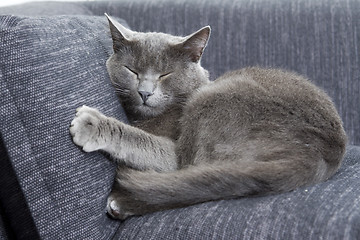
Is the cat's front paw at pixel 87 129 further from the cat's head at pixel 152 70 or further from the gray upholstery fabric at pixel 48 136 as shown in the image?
the cat's head at pixel 152 70

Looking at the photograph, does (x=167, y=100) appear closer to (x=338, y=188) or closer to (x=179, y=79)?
(x=179, y=79)

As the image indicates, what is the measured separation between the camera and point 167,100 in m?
1.57

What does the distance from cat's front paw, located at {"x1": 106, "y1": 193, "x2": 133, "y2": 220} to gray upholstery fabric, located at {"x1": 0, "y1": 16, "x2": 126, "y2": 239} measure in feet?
0.06

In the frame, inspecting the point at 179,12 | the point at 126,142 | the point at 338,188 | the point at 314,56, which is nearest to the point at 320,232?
the point at 338,188

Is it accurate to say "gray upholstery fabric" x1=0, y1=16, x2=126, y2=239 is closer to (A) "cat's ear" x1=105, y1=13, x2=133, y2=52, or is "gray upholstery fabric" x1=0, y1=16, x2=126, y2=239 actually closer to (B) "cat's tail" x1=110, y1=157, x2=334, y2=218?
(B) "cat's tail" x1=110, y1=157, x2=334, y2=218

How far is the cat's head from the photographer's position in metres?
1.54

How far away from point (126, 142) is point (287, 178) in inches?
18.1

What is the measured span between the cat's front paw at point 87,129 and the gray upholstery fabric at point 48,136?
2cm

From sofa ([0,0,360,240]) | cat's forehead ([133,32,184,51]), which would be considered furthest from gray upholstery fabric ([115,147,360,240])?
cat's forehead ([133,32,184,51])

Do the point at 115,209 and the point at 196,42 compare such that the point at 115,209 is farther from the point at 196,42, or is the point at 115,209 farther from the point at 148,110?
the point at 196,42

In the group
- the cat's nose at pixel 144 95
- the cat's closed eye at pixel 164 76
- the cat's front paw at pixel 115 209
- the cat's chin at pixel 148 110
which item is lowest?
the cat's front paw at pixel 115 209

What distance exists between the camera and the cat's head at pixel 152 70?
1.54 meters

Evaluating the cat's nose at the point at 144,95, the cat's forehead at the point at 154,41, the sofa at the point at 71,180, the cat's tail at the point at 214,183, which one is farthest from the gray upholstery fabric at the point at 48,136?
the cat's forehead at the point at 154,41

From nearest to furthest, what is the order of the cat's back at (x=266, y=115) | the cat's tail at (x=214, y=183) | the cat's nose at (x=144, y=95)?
the cat's tail at (x=214, y=183), the cat's back at (x=266, y=115), the cat's nose at (x=144, y=95)
